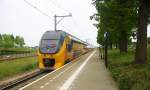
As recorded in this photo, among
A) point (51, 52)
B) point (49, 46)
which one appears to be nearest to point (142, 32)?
point (51, 52)

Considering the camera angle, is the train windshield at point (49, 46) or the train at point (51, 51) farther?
the train windshield at point (49, 46)

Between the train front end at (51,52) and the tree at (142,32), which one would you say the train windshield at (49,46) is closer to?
the train front end at (51,52)

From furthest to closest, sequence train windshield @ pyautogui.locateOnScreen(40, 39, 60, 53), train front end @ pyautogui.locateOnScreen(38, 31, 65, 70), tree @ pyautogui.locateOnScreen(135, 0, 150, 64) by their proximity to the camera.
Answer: train windshield @ pyautogui.locateOnScreen(40, 39, 60, 53), train front end @ pyautogui.locateOnScreen(38, 31, 65, 70), tree @ pyautogui.locateOnScreen(135, 0, 150, 64)

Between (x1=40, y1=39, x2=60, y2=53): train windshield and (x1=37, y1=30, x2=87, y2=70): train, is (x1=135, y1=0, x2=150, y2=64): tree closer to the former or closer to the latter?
(x1=37, y1=30, x2=87, y2=70): train

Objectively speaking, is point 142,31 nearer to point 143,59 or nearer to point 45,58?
point 143,59

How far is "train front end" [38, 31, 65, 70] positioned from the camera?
2956 cm

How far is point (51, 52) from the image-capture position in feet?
97.3

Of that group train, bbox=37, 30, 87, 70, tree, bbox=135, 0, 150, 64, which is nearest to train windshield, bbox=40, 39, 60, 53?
train, bbox=37, 30, 87, 70

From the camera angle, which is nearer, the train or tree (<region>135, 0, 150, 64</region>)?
tree (<region>135, 0, 150, 64</region>)

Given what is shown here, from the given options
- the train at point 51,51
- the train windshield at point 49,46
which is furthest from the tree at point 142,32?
the train windshield at point 49,46

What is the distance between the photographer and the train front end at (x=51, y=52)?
2956 centimetres

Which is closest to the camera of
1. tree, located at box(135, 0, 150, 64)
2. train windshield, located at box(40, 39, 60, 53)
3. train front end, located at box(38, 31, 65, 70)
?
tree, located at box(135, 0, 150, 64)

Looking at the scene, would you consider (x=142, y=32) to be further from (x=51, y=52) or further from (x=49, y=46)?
(x=49, y=46)

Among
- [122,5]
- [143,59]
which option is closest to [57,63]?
[122,5]
